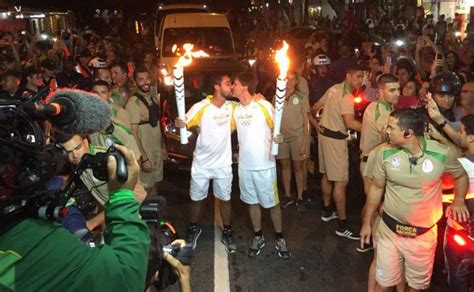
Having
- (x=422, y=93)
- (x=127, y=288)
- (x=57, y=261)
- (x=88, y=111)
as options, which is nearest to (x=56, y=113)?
(x=88, y=111)

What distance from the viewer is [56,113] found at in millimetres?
1878

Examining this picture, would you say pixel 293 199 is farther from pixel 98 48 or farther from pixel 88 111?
pixel 98 48

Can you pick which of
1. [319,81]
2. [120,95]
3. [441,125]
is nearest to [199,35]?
[319,81]

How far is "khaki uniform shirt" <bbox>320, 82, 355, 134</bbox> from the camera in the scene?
19.2ft

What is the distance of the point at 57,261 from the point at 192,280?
3.55m

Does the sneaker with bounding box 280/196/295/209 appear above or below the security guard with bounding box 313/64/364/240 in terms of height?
below

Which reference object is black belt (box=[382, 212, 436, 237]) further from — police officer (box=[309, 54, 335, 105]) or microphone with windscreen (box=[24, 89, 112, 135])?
police officer (box=[309, 54, 335, 105])

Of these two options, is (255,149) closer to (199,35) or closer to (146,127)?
(146,127)

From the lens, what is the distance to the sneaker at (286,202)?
6.92 m

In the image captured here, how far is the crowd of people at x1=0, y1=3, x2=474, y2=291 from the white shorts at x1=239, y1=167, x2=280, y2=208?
0.01 meters

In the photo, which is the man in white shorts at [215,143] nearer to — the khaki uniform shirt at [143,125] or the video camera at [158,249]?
the khaki uniform shirt at [143,125]

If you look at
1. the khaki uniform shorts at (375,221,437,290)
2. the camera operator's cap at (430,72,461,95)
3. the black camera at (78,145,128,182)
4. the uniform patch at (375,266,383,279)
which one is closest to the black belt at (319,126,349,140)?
the camera operator's cap at (430,72,461,95)

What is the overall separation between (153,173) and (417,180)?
3.31 metres

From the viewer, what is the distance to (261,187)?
17.9ft
